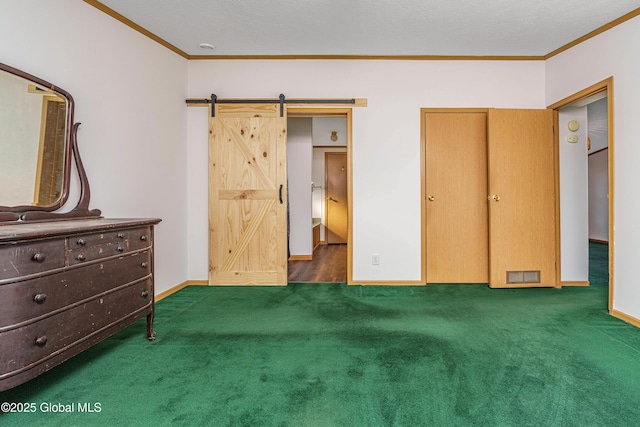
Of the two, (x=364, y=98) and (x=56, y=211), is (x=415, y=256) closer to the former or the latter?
(x=364, y=98)

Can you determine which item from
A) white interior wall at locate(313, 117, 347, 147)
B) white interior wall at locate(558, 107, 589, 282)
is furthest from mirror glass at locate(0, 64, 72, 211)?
white interior wall at locate(313, 117, 347, 147)

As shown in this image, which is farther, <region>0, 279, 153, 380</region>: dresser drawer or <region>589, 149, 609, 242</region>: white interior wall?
<region>589, 149, 609, 242</region>: white interior wall

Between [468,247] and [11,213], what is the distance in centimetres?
402

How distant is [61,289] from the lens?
5.19 ft

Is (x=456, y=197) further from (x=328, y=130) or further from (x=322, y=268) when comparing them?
(x=328, y=130)

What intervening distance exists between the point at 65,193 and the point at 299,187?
3.57 meters

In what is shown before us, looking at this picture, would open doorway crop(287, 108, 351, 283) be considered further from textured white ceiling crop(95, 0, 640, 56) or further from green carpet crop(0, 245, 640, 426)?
green carpet crop(0, 245, 640, 426)

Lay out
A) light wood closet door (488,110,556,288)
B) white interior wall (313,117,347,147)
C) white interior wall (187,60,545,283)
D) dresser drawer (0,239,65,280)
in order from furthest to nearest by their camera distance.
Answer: white interior wall (313,117,347,147)
white interior wall (187,60,545,283)
light wood closet door (488,110,556,288)
dresser drawer (0,239,65,280)

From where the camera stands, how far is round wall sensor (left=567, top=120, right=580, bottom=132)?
3670 mm

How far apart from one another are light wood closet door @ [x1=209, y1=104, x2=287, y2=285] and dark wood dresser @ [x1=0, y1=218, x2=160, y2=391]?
5.25 feet

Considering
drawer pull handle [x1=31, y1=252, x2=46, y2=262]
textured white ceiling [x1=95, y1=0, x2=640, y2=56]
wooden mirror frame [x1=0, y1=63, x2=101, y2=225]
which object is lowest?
drawer pull handle [x1=31, y1=252, x2=46, y2=262]

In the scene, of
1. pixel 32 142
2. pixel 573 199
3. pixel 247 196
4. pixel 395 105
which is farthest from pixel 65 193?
pixel 573 199

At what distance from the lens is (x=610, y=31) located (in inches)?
113

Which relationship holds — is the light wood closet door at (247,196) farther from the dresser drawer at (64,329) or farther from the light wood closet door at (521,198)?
the light wood closet door at (521,198)
